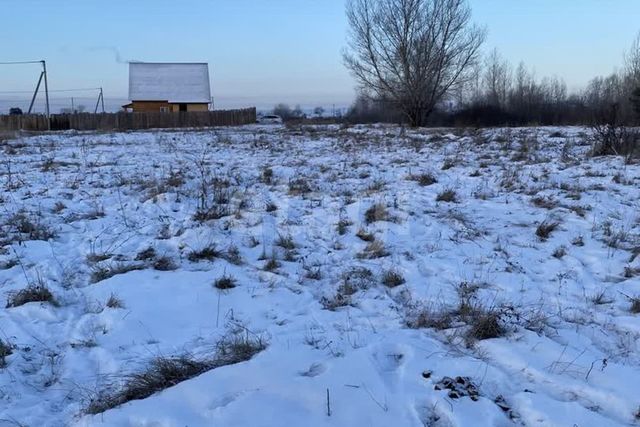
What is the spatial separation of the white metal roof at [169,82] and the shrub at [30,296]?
179 ft

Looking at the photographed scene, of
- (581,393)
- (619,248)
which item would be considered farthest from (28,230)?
(619,248)

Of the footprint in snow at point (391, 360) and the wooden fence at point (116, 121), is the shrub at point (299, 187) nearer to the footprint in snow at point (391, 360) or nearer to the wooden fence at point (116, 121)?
the footprint in snow at point (391, 360)

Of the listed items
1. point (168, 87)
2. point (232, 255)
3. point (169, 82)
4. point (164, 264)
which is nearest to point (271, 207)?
point (232, 255)

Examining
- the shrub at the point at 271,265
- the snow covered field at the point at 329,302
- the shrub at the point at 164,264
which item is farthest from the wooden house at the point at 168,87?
the shrub at the point at 271,265

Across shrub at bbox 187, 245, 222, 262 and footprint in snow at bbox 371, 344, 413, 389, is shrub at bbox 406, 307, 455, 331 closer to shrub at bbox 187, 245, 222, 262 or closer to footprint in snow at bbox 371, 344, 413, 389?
footprint in snow at bbox 371, 344, 413, 389

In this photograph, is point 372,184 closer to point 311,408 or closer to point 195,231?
point 195,231

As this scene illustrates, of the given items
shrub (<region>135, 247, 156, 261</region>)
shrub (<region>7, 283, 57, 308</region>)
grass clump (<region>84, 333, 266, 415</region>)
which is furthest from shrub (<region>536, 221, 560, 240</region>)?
shrub (<region>7, 283, 57, 308</region>)

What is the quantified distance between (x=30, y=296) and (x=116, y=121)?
35.4 m

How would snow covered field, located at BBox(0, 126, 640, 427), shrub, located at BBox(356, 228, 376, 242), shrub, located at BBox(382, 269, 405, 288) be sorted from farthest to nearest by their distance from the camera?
shrub, located at BBox(356, 228, 376, 242) < shrub, located at BBox(382, 269, 405, 288) < snow covered field, located at BBox(0, 126, 640, 427)

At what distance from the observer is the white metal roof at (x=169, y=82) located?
56188 millimetres

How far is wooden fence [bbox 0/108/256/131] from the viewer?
111ft

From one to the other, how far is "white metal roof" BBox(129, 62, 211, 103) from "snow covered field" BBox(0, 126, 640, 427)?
50.6m

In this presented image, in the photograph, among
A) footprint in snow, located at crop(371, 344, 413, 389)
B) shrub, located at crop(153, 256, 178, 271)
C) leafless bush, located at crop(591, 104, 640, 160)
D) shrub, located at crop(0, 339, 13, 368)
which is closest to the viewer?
footprint in snow, located at crop(371, 344, 413, 389)

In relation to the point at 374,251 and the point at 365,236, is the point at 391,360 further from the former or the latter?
the point at 365,236
